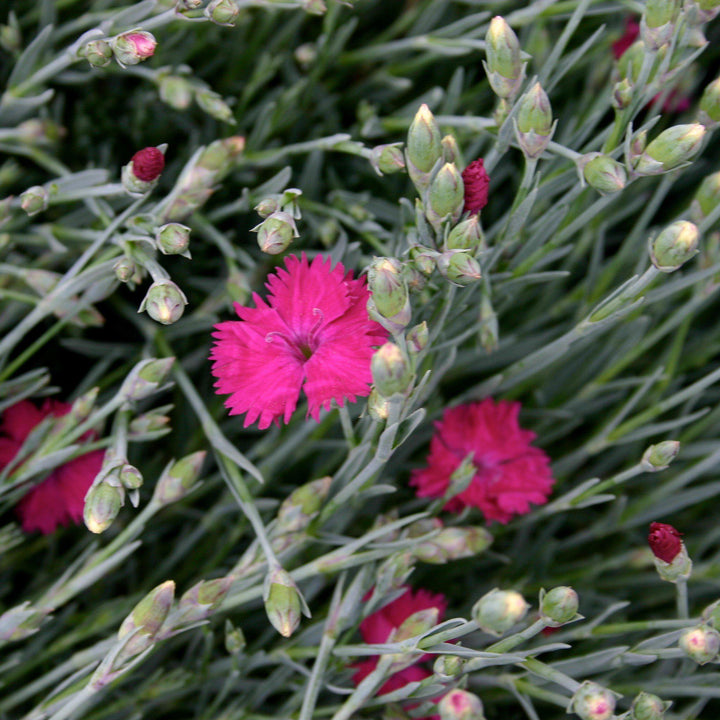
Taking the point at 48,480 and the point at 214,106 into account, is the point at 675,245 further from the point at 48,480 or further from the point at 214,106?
the point at 48,480

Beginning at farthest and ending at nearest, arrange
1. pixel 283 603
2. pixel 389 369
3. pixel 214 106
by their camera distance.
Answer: pixel 214 106
pixel 283 603
pixel 389 369

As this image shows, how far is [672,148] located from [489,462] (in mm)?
349

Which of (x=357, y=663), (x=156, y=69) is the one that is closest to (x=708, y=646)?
(x=357, y=663)

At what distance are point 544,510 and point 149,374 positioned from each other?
0.38 metres

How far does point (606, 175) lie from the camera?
0.63m

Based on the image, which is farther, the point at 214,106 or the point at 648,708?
the point at 214,106

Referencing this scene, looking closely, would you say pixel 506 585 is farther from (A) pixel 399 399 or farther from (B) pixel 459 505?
(A) pixel 399 399

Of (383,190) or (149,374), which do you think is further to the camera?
(383,190)

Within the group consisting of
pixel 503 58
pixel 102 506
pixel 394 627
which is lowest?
pixel 394 627

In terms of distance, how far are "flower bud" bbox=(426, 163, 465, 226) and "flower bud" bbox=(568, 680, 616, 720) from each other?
0.35 meters

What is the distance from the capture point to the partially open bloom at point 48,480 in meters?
0.80

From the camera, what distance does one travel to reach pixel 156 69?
0.83 metres

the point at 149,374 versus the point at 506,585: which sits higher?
the point at 149,374

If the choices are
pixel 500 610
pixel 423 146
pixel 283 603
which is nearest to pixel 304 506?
pixel 283 603
